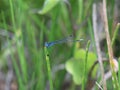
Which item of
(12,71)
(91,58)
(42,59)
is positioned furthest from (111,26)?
A: (12,71)

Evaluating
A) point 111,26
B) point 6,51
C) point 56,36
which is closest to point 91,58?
point 111,26

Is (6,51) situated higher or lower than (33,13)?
lower

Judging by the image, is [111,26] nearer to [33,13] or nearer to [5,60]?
[33,13]

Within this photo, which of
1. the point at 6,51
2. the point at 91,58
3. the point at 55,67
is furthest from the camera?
the point at 6,51

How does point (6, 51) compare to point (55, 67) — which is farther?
point (6, 51)

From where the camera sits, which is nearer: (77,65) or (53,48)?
(77,65)

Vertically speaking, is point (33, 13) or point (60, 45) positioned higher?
point (33, 13)

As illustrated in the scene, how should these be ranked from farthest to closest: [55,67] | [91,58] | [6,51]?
[6,51] → [55,67] → [91,58]

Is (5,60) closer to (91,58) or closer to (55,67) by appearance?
(55,67)

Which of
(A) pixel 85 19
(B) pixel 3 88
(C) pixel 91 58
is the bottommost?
(B) pixel 3 88
